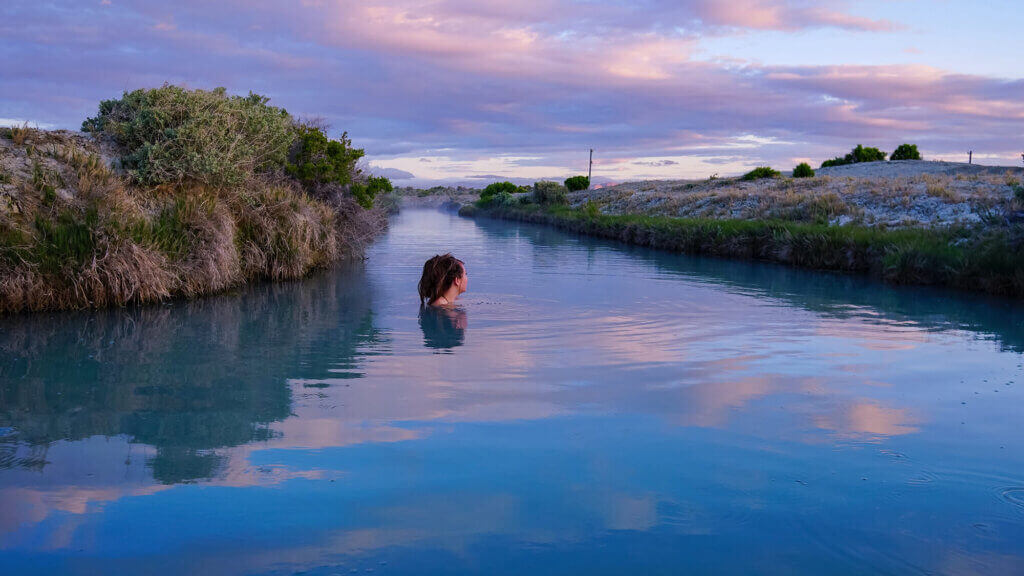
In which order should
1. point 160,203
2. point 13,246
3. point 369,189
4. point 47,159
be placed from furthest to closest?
point 369,189 < point 160,203 < point 47,159 < point 13,246

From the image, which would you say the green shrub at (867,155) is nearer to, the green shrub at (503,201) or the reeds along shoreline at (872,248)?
the green shrub at (503,201)

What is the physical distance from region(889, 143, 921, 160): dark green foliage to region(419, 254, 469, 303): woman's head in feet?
207

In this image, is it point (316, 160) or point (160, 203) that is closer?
point (160, 203)

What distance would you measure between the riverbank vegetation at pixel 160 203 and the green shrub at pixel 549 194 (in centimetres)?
3798

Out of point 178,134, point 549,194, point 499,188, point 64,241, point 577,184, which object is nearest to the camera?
point 64,241

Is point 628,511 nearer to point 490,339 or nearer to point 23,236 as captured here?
point 490,339

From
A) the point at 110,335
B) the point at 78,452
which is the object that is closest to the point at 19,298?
the point at 110,335

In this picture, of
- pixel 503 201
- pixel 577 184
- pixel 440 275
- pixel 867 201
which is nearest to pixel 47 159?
pixel 440 275

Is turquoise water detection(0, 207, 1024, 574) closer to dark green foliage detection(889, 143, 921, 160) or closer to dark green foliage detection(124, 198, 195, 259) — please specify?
dark green foliage detection(124, 198, 195, 259)

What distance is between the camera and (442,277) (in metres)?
11.1

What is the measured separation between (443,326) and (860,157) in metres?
65.3

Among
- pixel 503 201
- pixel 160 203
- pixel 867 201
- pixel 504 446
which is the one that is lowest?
pixel 504 446

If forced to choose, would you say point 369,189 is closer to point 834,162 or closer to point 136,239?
point 136,239

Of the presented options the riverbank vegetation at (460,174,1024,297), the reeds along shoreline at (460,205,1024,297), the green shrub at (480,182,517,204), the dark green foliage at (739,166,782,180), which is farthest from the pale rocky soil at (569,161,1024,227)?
the green shrub at (480,182,517,204)
